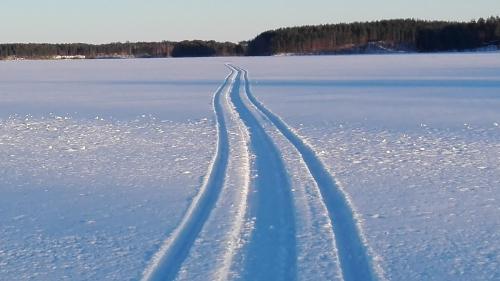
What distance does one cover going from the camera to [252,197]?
6.24 m

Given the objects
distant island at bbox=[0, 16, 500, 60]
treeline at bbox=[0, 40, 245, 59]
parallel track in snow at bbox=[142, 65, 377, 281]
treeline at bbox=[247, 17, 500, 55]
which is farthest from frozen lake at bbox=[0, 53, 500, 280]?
treeline at bbox=[0, 40, 245, 59]

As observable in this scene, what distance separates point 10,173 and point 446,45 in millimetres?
85530

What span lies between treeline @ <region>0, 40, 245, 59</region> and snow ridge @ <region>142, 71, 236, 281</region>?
10406 cm

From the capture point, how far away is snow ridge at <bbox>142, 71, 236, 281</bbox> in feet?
14.4

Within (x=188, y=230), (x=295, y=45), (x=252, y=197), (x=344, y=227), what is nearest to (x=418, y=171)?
(x=252, y=197)

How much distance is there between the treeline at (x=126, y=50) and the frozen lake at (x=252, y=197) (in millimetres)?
99484

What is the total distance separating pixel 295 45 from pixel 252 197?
10640 cm

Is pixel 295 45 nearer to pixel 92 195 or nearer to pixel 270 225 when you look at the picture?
pixel 92 195

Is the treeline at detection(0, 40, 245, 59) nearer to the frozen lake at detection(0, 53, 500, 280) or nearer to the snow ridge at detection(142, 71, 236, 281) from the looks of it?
the frozen lake at detection(0, 53, 500, 280)

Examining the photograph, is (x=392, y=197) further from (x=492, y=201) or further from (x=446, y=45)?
(x=446, y=45)

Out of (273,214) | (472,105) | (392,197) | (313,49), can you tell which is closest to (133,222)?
(273,214)

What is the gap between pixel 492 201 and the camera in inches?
241

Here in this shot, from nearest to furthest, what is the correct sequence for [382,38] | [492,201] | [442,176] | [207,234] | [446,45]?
[207,234], [492,201], [442,176], [446,45], [382,38]

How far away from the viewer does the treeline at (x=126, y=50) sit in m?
112
